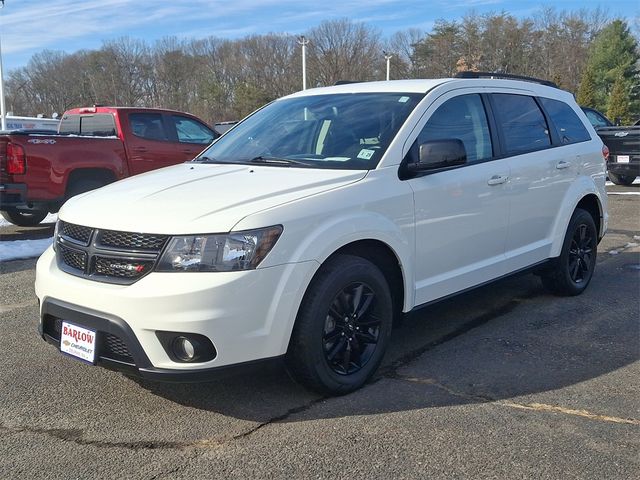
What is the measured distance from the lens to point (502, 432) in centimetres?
321

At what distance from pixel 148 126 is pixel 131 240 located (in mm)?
7871

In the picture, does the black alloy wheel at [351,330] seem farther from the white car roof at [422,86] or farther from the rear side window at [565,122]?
the rear side window at [565,122]

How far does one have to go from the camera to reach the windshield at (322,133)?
4.02 metres

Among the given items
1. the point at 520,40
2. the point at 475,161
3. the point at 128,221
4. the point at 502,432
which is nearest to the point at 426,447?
the point at 502,432

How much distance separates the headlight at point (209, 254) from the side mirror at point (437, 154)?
51.6 inches

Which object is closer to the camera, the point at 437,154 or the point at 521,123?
the point at 437,154

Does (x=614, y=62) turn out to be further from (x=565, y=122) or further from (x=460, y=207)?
(x=460, y=207)

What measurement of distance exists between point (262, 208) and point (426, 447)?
4.60 feet

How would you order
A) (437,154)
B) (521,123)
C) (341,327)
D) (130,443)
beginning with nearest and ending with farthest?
(130,443), (341,327), (437,154), (521,123)

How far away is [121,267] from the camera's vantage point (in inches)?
127

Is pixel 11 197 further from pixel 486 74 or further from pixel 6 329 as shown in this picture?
pixel 486 74

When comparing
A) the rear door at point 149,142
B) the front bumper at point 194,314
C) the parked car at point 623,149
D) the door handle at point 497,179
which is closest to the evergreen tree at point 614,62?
the parked car at point 623,149

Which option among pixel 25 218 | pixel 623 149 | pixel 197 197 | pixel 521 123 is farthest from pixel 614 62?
pixel 197 197

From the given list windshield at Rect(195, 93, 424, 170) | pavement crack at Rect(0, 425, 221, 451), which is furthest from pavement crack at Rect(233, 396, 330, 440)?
windshield at Rect(195, 93, 424, 170)
